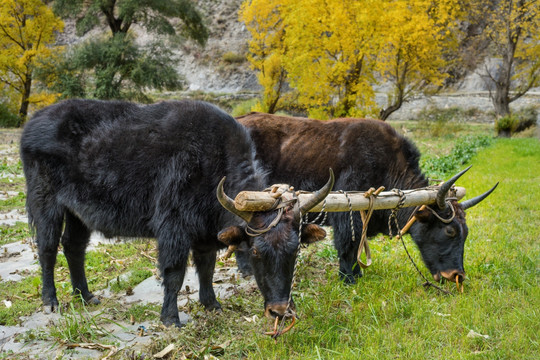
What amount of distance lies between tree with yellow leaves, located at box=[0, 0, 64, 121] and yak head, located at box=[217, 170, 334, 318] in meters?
25.8

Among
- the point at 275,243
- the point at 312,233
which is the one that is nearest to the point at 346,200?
the point at 312,233

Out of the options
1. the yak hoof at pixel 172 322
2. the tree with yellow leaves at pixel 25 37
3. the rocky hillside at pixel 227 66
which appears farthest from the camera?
the rocky hillside at pixel 227 66

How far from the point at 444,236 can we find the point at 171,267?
105 inches

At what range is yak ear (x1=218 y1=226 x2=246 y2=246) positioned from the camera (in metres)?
→ 3.40

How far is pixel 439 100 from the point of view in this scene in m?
33.9

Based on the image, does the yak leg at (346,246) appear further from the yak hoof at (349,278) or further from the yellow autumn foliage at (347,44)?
the yellow autumn foliage at (347,44)

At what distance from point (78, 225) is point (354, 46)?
13.8 m

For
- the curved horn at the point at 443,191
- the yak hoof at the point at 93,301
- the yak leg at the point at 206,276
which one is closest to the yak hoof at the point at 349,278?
the curved horn at the point at 443,191

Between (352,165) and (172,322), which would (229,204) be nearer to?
(172,322)

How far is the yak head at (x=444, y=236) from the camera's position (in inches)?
176

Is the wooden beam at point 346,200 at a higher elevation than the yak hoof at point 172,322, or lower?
higher

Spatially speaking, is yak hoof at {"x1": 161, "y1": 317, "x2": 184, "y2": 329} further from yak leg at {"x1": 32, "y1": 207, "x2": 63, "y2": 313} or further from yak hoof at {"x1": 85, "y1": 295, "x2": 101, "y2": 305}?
yak leg at {"x1": 32, "y1": 207, "x2": 63, "y2": 313}

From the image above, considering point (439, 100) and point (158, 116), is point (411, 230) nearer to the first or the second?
point (158, 116)

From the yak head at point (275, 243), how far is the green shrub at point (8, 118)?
2789cm
